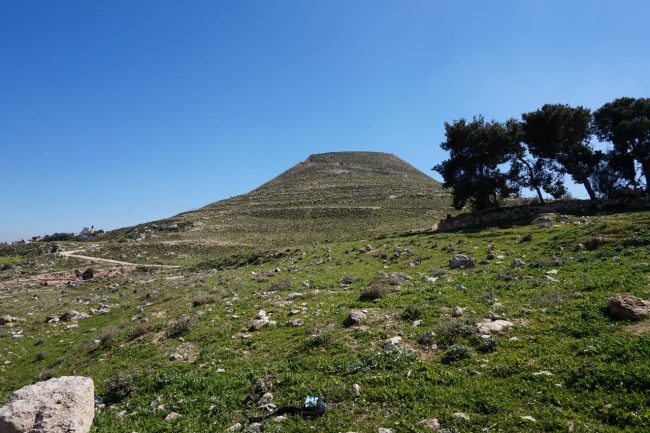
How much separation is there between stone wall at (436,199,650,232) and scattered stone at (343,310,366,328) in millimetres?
31724

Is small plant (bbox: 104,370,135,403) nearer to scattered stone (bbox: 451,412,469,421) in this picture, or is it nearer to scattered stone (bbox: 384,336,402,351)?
scattered stone (bbox: 384,336,402,351)

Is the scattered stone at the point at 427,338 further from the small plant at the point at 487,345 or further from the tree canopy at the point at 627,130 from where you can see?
the tree canopy at the point at 627,130

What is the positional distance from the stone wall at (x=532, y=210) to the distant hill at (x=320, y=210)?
13105mm

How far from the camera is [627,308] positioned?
923 centimetres

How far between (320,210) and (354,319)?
3065 inches

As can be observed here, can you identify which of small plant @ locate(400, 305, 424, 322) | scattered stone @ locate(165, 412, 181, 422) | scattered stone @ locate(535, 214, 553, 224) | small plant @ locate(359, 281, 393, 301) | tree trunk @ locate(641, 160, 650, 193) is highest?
tree trunk @ locate(641, 160, 650, 193)

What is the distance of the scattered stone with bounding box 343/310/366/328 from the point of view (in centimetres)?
1169

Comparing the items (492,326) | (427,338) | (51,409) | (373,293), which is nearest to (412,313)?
(427,338)

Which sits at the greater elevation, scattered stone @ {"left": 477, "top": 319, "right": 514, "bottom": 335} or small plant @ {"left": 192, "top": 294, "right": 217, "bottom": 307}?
small plant @ {"left": 192, "top": 294, "right": 217, "bottom": 307}

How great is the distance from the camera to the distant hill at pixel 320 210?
229ft

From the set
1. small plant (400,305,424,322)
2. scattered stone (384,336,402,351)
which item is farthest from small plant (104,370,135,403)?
small plant (400,305,424,322)

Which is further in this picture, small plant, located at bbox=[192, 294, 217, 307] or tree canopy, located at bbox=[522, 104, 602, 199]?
tree canopy, located at bbox=[522, 104, 602, 199]

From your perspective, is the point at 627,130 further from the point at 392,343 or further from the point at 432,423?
the point at 432,423

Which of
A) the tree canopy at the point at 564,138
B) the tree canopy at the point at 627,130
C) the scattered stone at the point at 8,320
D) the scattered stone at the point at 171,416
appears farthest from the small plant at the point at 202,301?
the tree canopy at the point at 627,130
